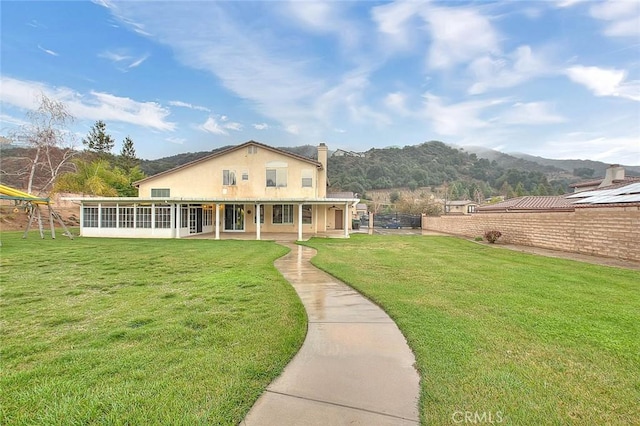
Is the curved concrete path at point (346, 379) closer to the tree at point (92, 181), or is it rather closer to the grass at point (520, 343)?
the grass at point (520, 343)

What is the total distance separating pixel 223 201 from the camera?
1898cm

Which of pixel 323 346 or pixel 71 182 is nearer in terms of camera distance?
pixel 323 346

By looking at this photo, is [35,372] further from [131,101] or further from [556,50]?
[131,101]

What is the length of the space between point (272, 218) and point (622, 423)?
842 inches

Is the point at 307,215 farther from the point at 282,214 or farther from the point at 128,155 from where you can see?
the point at 128,155

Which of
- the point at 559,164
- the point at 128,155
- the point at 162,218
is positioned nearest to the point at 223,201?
the point at 162,218

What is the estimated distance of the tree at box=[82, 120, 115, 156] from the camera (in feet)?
147

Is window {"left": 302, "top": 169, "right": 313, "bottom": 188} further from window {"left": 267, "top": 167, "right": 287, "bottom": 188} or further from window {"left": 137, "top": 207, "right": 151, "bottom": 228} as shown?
window {"left": 137, "top": 207, "right": 151, "bottom": 228}

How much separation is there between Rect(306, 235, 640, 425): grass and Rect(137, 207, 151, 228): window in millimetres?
16352

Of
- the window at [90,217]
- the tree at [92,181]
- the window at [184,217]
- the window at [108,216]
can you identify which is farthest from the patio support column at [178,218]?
the tree at [92,181]

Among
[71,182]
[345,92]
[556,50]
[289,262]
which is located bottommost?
[289,262]

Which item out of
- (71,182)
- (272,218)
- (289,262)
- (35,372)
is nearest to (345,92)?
(272,218)

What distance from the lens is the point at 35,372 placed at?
279 centimetres

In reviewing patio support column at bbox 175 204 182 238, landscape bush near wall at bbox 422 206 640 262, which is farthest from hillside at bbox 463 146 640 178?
patio support column at bbox 175 204 182 238
